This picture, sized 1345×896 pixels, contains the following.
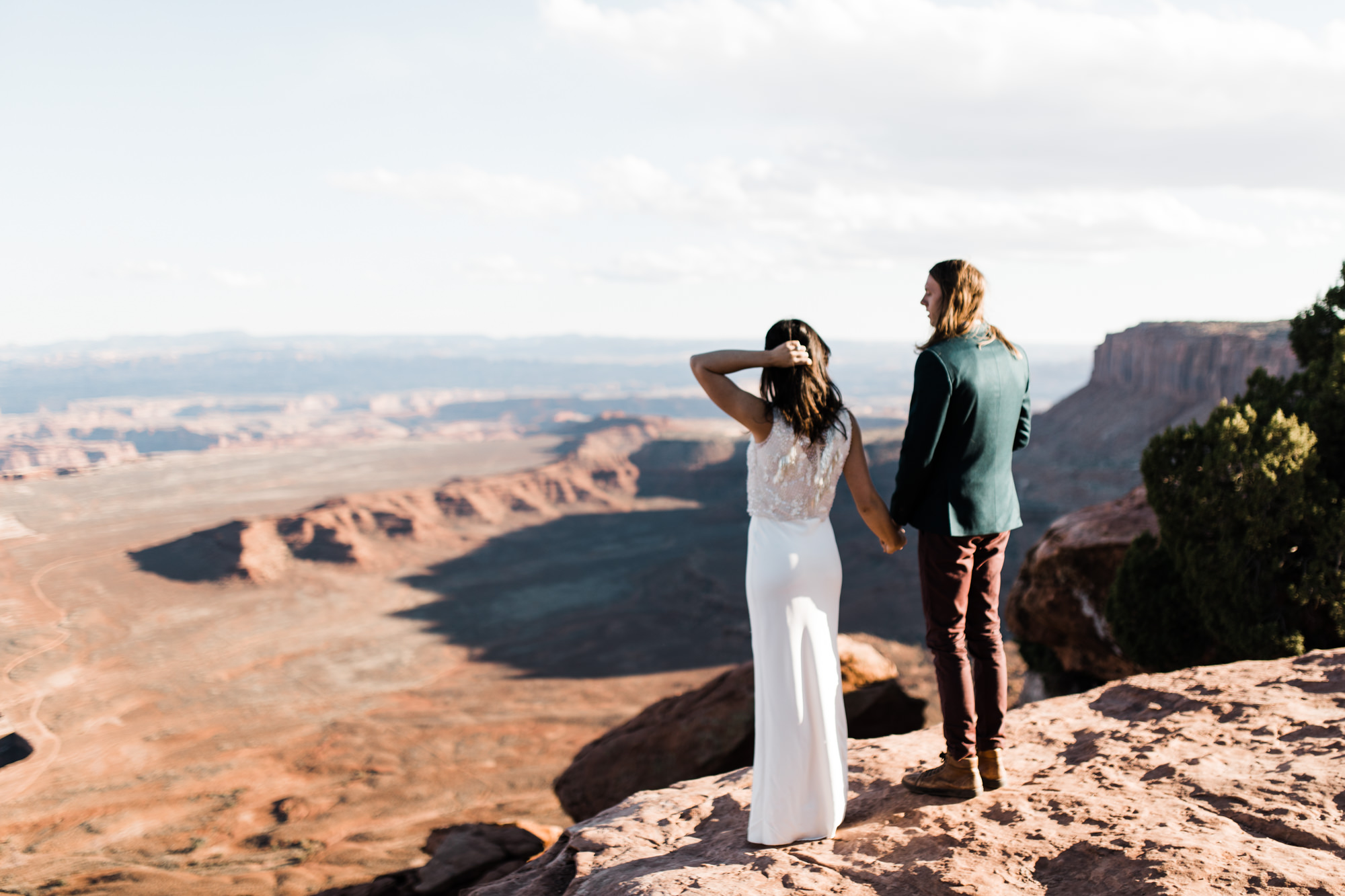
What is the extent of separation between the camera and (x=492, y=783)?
22047 millimetres

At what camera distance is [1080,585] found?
37.7 feet

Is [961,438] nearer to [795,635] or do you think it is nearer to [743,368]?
[743,368]

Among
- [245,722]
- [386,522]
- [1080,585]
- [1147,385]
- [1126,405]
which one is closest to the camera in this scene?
[1080,585]

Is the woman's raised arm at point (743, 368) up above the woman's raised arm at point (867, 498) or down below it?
above

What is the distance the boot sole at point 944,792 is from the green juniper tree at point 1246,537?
24.1 ft

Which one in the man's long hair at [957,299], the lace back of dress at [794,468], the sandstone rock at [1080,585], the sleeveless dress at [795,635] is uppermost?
the man's long hair at [957,299]

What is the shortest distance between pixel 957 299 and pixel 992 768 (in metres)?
2.13

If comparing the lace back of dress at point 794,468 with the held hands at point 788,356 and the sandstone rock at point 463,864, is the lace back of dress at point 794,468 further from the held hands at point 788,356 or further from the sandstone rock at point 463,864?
the sandstone rock at point 463,864

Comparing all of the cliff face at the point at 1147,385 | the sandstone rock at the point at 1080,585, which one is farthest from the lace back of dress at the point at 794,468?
the cliff face at the point at 1147,385

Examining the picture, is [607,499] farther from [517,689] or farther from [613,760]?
[613,760]

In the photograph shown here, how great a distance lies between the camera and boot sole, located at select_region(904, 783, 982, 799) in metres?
3.59

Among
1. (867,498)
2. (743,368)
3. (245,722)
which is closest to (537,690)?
(245,722)

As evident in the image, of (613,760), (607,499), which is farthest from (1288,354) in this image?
(613,760)

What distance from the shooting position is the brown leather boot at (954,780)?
355 centimetres
